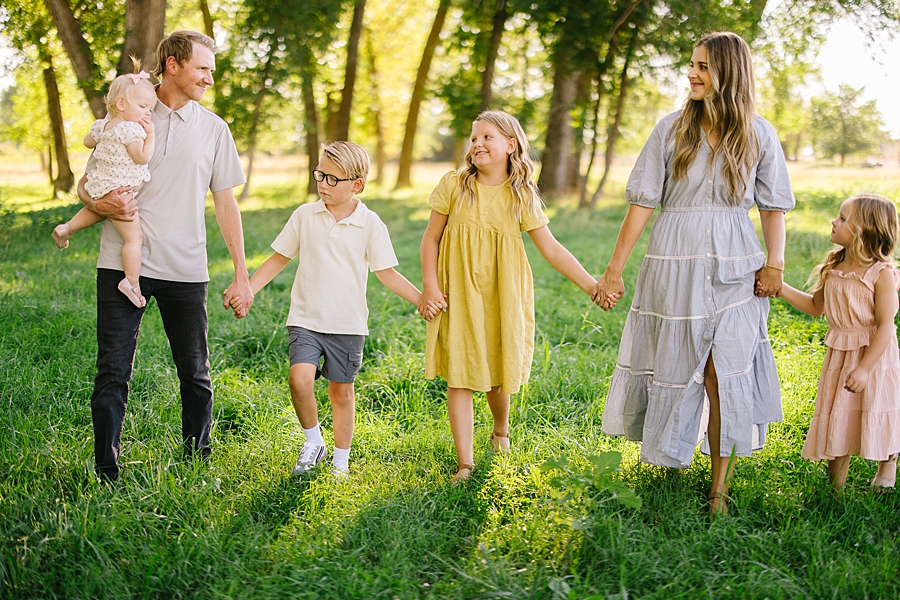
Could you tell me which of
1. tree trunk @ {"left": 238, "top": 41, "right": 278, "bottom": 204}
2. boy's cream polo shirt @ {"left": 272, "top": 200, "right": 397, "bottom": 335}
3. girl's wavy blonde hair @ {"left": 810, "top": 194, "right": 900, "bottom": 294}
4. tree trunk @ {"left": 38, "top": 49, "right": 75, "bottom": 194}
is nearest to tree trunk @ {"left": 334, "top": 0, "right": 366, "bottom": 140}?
tree trunk @ {"left": 238, "top": 41, "right": 278, "bottom": 204}

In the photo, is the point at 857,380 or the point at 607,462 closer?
the point at 607,462

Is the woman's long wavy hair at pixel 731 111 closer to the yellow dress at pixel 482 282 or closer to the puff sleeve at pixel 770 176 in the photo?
the puff sleeve at pixel 770 176

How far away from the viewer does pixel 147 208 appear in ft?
11.3

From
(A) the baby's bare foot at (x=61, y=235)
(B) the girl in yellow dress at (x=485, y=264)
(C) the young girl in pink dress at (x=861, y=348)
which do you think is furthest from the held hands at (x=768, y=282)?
(A) the baby's bare foot at (x=61, y=235)

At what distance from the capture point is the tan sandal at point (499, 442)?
4.06m

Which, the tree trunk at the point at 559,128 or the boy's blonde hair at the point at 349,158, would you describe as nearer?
the boy's blonde hair at the point at 349,158

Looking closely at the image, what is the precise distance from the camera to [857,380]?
3379 millimetres

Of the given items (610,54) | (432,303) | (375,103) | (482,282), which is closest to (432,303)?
(432,303)

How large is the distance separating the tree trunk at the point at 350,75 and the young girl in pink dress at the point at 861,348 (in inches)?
633

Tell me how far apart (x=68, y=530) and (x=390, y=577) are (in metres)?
1.37

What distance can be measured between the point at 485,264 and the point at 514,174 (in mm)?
496

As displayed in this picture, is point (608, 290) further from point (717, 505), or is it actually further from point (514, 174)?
point (717, 505)

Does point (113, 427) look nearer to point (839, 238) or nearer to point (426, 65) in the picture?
point (839, 238)

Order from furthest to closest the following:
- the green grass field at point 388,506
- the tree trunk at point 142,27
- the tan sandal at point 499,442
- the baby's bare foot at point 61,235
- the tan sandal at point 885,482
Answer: the tree trunk at point 142,27
the tan sandal at point 499,442
the tan sandal at point 885,482
the baby's bare foot at point 61,235
the green grass field at point 388,506
